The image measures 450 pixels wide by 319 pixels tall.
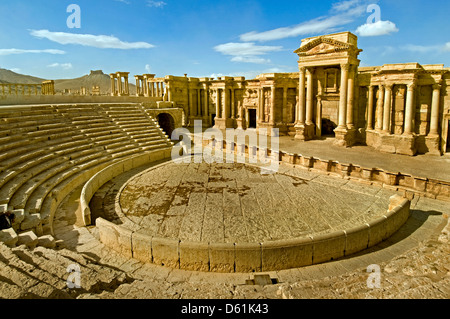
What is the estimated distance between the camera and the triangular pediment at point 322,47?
1914 centimetres

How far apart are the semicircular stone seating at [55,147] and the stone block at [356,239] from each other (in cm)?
777

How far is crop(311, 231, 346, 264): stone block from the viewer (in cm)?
693

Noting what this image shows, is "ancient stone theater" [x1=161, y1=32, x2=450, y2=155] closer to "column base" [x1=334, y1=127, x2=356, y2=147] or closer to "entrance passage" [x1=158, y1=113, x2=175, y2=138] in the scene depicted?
"column base" [x1=334, y1=127, x2=356, y2=147]

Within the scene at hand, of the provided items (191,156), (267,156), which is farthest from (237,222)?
(191,156)

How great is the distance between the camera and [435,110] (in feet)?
56.4

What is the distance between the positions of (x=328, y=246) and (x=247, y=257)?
6.39 feet

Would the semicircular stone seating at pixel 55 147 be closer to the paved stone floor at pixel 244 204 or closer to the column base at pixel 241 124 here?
the paved stone floor at pixel 244 204

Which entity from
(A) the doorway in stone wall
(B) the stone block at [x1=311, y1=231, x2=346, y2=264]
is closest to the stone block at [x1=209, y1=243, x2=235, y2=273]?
(B) the stone block at [x1=311, y1=231, x2=346, y2=264]

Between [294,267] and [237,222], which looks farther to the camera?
[237,222]

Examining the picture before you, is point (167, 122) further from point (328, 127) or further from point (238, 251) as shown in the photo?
point (238, 251)

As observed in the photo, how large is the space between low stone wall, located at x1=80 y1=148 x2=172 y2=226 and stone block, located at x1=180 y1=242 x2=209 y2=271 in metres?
3.91

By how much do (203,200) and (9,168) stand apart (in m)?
6.89
